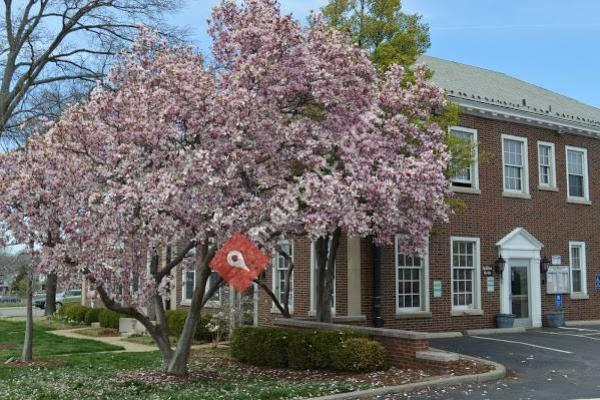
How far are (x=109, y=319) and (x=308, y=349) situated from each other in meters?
14.4

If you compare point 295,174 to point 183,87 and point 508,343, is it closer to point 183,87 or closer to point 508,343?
point 183,87

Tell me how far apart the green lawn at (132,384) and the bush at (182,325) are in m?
3.46

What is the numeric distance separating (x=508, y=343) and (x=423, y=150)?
6.68 meters

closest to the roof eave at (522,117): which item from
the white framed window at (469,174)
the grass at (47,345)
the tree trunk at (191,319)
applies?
the white framed window at (469,174)

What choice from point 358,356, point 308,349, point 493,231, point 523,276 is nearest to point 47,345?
point 308,349

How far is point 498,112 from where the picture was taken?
A: 21.4 metres

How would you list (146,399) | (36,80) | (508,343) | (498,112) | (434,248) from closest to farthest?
(146,399), (508,343), (434,248), (498,112), (36,80)

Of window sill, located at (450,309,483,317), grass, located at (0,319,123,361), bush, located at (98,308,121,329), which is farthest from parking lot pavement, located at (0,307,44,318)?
window sill, located at (450,309,483,317)

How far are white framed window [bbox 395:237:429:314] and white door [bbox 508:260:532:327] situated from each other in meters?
3.61

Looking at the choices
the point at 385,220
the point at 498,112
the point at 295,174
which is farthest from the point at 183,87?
the point at 498,112

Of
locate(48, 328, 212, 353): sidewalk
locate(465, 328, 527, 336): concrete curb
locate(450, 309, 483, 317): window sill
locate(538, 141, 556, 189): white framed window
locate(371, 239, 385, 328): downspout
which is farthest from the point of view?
locate(538, 141, 556, 189): white framed window

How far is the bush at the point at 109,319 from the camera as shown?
83.5ft

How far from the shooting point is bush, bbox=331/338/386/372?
12.5m

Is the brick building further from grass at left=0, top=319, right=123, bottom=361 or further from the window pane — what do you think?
grass at left=0, top=319, right=123, bottom=361
